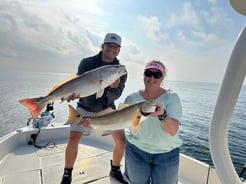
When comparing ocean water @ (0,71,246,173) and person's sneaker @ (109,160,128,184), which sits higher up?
person's sneaker @ (109,160,128,184)

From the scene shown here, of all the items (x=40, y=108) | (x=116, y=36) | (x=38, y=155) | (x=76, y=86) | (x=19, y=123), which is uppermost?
(x=116, y=36)

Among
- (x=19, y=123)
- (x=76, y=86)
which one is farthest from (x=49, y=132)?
(x=19, y=123)

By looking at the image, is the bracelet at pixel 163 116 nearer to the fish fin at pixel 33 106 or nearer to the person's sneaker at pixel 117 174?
the fish fin at pixel 33 106

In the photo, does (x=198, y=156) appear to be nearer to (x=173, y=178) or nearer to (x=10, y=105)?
(x=173, y=178)

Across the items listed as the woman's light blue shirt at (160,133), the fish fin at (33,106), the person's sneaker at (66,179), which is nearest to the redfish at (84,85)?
the fish fin at (33,106)

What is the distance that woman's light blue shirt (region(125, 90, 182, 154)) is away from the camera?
5.35 feet

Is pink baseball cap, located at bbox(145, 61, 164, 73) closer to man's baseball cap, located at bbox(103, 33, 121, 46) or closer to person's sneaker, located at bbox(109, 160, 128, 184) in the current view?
man's baseball cap, located at bbox(103, 33, 121, 46)

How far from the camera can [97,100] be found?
2.57 metres

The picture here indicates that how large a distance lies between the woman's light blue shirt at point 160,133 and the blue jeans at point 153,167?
49 millimetres

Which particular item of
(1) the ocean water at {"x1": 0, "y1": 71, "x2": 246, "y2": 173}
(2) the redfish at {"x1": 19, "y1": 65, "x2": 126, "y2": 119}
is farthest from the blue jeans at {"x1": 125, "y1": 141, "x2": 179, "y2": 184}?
(1) the ocean water at {"x1": 0, "y1": 71, "x2": 246, "y2": 173}

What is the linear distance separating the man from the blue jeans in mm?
753

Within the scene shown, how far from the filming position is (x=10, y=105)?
9.95 m

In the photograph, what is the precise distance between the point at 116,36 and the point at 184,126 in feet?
25.5

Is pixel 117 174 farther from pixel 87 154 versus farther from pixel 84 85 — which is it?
pixel 84 85
